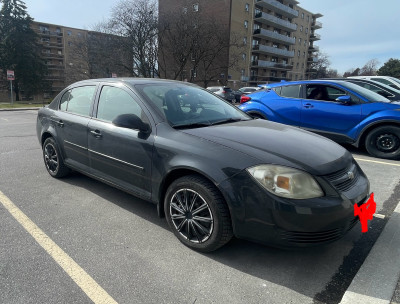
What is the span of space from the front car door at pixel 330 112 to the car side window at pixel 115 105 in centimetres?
456

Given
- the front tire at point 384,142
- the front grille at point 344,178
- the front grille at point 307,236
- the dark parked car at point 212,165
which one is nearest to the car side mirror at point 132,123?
the dark parked car at point 212,165

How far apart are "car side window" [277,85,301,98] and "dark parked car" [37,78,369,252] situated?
3.59 m

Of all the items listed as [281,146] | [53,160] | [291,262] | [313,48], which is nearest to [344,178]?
[281,146]

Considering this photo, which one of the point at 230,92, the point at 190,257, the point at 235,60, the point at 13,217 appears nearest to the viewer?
the point at 190,257

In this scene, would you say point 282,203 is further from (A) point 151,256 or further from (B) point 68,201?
(B) point 68,201

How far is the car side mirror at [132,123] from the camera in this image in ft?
9.22

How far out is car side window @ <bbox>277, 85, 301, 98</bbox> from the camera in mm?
6770

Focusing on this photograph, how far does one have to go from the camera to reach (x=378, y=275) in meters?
2.18

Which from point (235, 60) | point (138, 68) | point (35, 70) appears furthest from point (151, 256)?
point (35, 70)

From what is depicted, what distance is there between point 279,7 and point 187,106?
6321 cm

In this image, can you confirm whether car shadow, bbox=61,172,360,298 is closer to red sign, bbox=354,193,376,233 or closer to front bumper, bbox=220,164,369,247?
front bumper, bbox=220,164,369,247

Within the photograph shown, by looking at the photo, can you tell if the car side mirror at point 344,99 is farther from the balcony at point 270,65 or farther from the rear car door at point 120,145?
the balcony at point 270,65

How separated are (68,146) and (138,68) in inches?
1376

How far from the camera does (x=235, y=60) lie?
44625 mm
